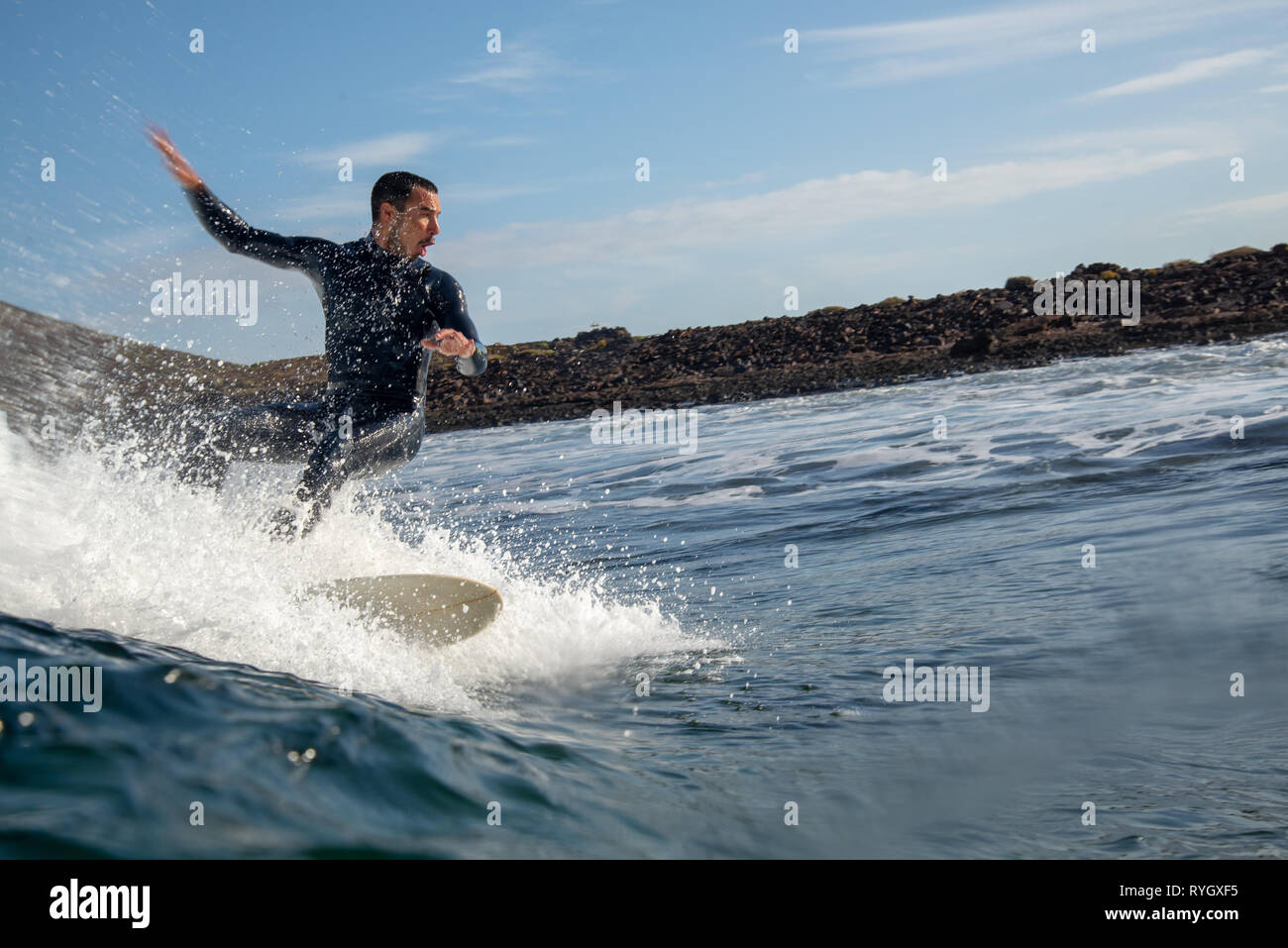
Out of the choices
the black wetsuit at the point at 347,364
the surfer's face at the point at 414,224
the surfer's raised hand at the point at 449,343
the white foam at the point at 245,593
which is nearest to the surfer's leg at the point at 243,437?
the black wetsuit at the point at 347,364

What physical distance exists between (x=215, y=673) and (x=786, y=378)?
96.5 ft

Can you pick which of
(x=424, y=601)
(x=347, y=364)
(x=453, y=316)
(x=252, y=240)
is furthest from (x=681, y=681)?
(x=252, y=240)

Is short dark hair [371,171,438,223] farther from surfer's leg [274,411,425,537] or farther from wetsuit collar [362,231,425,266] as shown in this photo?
surfer's leg [274,411,425,537]

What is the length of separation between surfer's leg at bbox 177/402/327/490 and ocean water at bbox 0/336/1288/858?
0.67 ft

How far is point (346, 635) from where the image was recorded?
588 centimetres

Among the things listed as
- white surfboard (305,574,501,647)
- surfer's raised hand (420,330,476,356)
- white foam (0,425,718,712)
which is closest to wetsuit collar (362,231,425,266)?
surfer's raised hand (420,330,476,356)

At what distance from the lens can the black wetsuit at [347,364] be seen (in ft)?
21.9

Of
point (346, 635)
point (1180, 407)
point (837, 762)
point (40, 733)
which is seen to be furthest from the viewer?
point (1180, 407)

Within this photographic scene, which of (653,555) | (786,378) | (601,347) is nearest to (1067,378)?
(786,378)

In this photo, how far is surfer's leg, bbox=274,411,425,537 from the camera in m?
6.58

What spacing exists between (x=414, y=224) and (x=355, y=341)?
A: 832 millimetres

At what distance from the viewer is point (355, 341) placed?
269 inches

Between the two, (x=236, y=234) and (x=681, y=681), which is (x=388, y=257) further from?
(x=681, y=681)
